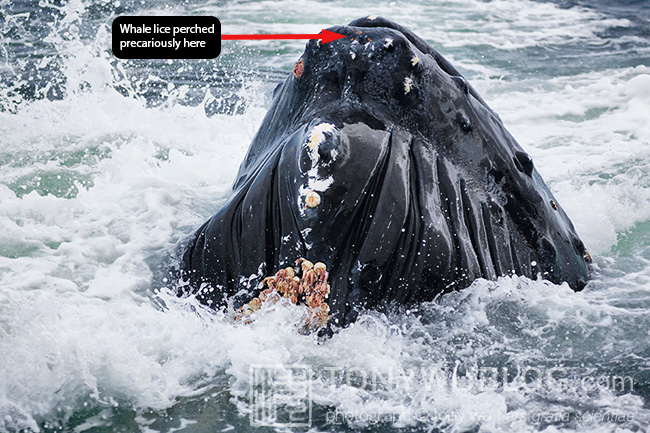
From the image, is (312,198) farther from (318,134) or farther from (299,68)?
→ (299,68)

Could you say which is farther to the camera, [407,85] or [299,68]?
[299,68]

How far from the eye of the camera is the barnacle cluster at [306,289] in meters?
3.71

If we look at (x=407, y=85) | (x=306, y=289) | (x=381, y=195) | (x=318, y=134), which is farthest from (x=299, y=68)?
(x=306, y=289)

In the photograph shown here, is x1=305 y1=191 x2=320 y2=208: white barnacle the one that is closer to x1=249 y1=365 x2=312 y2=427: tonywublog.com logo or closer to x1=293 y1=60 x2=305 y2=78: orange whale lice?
x1=249 y1=365 x2=312 y2=427: tonywublog.com logo

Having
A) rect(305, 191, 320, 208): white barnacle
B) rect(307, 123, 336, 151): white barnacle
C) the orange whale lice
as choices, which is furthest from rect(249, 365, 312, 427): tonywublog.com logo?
the orange whale lice

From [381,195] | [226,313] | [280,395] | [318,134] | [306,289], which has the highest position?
[318,134]

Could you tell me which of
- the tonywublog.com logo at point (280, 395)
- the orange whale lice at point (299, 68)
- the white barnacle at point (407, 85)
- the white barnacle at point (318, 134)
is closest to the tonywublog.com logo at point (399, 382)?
the tonywublog.com logo at point (280, 395)

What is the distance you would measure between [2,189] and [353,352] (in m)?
4.16

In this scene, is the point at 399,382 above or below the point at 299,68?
below

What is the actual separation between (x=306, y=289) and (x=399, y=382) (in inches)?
24.7

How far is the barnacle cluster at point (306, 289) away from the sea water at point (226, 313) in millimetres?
90

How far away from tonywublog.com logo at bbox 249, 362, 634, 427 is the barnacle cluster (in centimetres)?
26

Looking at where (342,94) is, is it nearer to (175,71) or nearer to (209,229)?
(209,229)

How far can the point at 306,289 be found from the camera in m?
3.71
